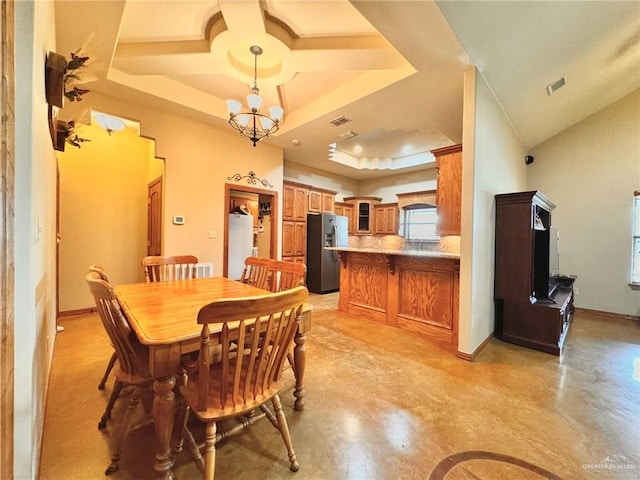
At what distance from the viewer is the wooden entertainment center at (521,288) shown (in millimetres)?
2926

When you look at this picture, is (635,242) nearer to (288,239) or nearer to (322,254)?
(322,254)

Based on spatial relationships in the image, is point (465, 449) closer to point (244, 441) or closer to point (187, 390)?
point (244, 441)

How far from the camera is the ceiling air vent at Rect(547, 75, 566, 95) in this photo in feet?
10.9

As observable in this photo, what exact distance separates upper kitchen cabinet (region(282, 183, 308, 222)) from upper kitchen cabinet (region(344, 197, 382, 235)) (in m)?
1.74

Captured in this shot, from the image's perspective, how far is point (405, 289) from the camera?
3551 mm

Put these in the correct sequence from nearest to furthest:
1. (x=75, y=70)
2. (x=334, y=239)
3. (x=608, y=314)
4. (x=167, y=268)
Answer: (x=75, y=70) → (x=167, y=268) → (x=608, y=314) → (x=334, y=239)

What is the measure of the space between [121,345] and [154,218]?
3287 mm

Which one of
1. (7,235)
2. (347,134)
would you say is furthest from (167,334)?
(347,134)

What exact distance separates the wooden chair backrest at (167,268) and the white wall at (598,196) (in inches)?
238

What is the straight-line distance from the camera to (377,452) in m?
1.51

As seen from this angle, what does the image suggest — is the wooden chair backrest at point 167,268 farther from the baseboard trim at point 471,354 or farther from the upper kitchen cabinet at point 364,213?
the upper kitchen cabinet at point 364,213

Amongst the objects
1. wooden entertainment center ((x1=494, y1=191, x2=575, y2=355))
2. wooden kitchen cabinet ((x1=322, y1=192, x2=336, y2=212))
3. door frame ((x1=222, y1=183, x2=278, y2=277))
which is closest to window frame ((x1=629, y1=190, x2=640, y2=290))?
wooden entertainment center ((x1=494, y1=191, x2=575, y2=355))

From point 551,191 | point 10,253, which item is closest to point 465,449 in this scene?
point 10,253

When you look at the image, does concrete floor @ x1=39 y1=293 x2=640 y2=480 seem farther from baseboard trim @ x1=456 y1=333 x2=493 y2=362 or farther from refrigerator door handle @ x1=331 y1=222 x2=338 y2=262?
refrigerator door handle @ x1=331 y1=222 x2=338 y2=262
